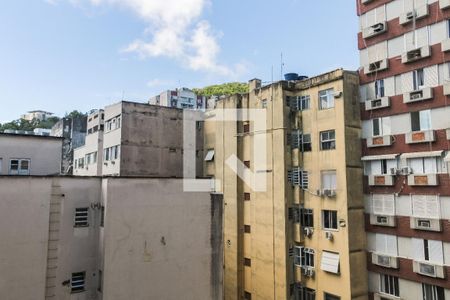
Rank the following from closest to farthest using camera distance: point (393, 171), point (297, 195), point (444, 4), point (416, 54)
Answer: point (444, 4) → point (416, 54) → point (393, 171) → point (297, 195)

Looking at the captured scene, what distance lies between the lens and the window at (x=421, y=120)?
711 inches

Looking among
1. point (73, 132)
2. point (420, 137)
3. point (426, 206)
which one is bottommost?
point (426, 206)

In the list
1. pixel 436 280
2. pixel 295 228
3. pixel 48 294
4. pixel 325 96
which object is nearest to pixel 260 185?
pixel 295 228

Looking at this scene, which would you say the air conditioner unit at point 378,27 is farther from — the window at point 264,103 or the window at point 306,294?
the window at point 306,294

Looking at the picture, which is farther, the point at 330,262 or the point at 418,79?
the point at 330,262

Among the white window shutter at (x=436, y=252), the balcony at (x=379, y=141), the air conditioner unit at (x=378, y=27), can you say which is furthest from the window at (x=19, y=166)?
the white window shutter at (x=436, y=252)

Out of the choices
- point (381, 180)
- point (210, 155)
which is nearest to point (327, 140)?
point (381, 180)

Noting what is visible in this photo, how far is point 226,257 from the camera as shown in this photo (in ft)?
90.3

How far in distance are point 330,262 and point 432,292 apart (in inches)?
207

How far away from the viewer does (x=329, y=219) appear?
71.4ft

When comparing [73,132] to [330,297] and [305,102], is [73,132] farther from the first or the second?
[330,297]

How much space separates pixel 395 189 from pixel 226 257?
536 inches

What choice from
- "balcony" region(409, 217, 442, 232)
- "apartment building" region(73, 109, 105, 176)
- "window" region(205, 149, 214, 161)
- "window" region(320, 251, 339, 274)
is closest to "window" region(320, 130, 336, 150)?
"balcony" region(409, 217, 442, 232)

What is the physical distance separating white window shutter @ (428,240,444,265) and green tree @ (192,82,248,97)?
49132 millimetres
